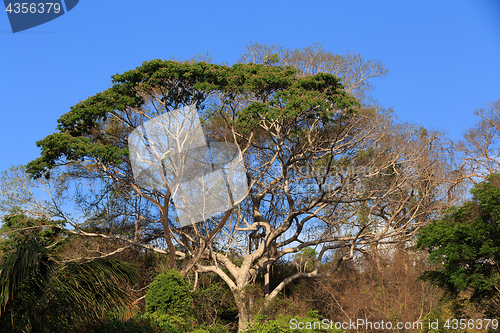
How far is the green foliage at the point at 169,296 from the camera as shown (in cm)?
1580

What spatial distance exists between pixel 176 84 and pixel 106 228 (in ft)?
27.7

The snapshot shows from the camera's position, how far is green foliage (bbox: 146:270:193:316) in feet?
51.9

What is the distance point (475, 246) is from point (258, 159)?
1071cm

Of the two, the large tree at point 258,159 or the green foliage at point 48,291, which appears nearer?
the green foliage at point 48,291

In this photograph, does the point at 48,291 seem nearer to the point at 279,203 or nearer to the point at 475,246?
the point at 475,246

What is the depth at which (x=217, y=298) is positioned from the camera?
19250 mm

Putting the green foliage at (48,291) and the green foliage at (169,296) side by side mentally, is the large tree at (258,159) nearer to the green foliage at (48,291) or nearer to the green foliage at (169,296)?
the green foliage at (169,296)

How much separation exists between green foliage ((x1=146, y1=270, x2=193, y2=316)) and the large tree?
1.37 metres

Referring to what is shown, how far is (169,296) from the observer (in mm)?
15836

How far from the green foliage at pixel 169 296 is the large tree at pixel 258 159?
1372 mm

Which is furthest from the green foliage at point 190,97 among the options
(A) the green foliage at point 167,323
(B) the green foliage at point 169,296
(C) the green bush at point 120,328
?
(C) the green bush at point 120,328

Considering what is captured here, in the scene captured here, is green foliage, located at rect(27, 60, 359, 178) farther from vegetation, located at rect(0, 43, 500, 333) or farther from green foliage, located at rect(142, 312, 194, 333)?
green foliage, located at rect(142, 312, 194, 333)

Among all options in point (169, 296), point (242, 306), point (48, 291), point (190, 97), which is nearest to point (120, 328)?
point (48, 291)

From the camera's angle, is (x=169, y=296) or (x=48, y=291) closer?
(x=48, y=291)
